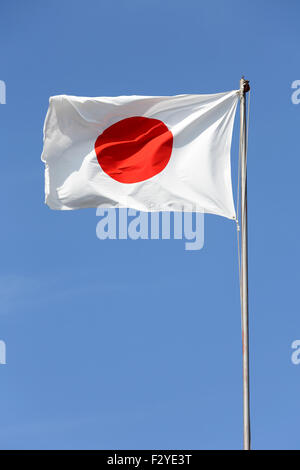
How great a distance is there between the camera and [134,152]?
1346 inches

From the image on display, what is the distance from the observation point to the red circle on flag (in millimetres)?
33656

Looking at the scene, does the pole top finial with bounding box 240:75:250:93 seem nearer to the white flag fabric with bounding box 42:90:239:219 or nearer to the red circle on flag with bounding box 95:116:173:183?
the white flag fabric with bounding box 42:90:239:219

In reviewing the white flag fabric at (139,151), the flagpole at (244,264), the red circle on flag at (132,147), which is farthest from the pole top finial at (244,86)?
the red circle on flag at (132,147)

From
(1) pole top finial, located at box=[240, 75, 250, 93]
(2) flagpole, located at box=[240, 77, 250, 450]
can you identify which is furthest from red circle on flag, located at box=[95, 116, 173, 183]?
(2) flagpole, located at box=[240, 77, 250, 450]

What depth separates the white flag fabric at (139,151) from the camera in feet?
107

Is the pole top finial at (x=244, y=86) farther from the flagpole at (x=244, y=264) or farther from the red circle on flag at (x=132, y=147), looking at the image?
the red circle on flag at (x=132, y=147)

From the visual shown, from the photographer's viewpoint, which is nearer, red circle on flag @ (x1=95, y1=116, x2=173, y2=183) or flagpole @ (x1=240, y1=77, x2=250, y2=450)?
flagpole @ (x1=240, y1=77, x2=250, y2=450)

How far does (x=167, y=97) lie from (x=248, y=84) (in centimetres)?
318

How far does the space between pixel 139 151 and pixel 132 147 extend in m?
0.25

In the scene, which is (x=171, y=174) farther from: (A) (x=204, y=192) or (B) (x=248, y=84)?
(B) (x=248, y=84)

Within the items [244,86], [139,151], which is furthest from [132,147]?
[244,86]

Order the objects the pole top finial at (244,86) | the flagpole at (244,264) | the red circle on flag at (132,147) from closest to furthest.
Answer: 1. the flagpole at (244,264)
2. the pole top finial at (244,86)
3. the red circle on flag at (132,147)
